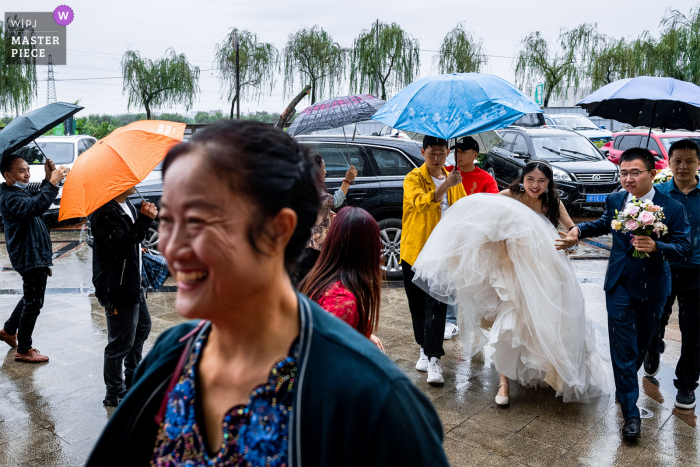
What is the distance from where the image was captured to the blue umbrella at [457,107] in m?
4.85

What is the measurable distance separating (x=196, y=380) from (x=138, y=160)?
3.04 meters

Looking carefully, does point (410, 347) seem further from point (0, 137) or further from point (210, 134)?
point (210, 134)

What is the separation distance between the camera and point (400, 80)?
33.2 m

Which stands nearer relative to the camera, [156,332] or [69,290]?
[156,332]

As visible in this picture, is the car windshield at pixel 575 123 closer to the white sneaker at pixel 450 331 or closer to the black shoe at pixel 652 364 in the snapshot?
the white sneaker at pixel 450 331

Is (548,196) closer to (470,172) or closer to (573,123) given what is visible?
(470,172)

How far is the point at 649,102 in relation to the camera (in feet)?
19.8

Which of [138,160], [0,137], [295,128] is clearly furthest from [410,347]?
[0,137]

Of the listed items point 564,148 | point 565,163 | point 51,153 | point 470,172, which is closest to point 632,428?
point 470,172

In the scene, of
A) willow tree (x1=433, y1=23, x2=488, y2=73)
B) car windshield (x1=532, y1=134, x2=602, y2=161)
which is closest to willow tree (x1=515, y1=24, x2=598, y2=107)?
willow tree (x1=433, y1=23, x2=488, y2=73)

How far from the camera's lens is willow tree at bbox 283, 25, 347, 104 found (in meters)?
31.5

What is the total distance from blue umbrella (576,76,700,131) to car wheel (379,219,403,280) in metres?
3.24

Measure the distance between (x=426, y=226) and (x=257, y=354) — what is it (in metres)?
4.11

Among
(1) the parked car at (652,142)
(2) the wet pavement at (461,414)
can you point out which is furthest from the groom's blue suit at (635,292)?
(1) the parked car at (652,142)
